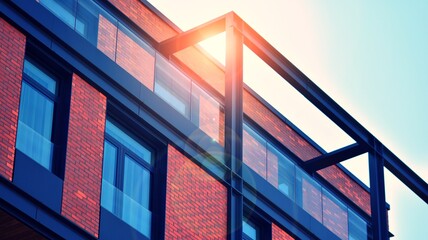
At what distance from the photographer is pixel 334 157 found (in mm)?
33469

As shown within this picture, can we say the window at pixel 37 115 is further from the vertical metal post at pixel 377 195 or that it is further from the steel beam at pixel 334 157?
the steel beam at pixel 334 157

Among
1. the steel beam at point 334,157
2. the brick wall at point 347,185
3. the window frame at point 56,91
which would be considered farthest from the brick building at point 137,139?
the brick wall at point 347,185

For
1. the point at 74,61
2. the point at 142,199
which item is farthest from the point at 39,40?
the point at 142,199

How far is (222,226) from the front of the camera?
82.4 feet

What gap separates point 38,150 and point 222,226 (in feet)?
19.8

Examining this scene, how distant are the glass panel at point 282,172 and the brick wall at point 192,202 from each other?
11.7 ft

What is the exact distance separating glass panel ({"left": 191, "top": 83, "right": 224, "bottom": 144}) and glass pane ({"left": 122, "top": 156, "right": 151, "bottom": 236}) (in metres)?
2.39

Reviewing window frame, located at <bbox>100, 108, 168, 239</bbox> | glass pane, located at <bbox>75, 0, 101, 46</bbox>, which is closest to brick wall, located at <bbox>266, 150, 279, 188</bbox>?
window frame, located at <bbox>100, 108, 168, 239</bbox>

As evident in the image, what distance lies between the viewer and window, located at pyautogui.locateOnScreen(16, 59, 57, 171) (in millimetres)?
20375

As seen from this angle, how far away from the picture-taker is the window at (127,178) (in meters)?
22.2

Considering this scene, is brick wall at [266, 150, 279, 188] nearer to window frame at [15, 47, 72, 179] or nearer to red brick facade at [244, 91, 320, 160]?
red brick facade at [244, 91, 320, 160]

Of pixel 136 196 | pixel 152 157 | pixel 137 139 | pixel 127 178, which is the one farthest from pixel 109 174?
pixel 152 157

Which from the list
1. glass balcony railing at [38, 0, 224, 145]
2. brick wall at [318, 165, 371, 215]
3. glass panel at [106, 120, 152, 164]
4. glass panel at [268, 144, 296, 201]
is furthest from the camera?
brick wall at [318, 165, 371, 215]

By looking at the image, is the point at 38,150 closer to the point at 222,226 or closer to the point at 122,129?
the point at 122,129
